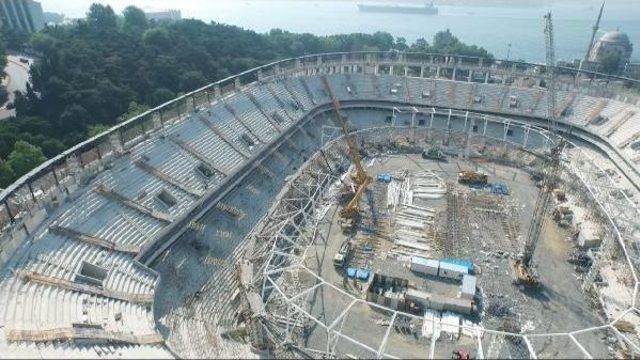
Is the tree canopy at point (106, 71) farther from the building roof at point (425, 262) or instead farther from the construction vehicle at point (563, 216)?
the construction vehicle at point (563, 216)

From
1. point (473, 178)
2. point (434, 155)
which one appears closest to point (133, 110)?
point (434, 155)

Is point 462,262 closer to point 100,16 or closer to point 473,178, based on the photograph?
point 473,178

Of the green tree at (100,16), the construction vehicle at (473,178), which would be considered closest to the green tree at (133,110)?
the construction vehicle at (473,178)

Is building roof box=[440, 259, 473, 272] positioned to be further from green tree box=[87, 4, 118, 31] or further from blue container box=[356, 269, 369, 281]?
green tree box=[87, 4, 118, 31]

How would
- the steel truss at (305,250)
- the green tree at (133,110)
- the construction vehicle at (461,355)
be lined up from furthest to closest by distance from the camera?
the green tree at (133,110) < the construction vehicle at (461,355) < the steel truss at (305,250)

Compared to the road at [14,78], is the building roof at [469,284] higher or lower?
lower

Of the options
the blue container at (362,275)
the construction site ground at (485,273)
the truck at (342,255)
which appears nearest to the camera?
the construction site ground at (485,273)

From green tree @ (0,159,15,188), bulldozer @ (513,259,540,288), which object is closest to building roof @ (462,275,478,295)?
bulldozer @ (513,259,540,288)
